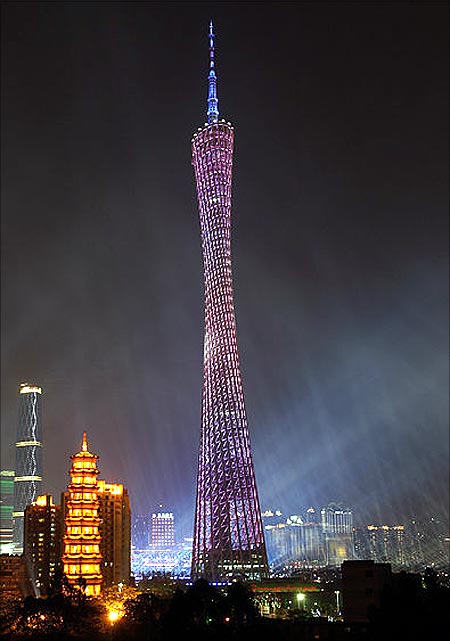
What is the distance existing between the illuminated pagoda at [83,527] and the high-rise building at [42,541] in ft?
92.7

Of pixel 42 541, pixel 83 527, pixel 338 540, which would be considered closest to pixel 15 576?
pixel 42 541

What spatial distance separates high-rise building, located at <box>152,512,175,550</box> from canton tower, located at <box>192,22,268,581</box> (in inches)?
4663

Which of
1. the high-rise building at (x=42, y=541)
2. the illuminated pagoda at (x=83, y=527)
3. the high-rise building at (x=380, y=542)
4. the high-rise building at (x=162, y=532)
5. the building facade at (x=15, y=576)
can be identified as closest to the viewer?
the illuminated pagoda at (x=83, y=527)

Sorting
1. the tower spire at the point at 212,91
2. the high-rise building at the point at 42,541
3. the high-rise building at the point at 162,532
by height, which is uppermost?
the tower spire at the point at 212,91

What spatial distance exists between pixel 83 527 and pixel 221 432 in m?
9.69

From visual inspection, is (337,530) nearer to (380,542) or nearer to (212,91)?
(380,542)

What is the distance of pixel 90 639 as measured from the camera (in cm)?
3152

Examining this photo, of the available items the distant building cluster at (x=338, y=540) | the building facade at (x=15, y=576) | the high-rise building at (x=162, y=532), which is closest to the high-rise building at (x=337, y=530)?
the distant building cluster at (x=338, y=540)

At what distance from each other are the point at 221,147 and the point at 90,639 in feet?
108

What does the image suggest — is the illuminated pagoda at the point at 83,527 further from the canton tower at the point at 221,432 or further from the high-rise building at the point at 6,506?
the high-rise building at the point at 6,506

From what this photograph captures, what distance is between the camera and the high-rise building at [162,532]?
171750 mm

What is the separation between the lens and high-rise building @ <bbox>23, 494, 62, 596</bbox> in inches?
3226

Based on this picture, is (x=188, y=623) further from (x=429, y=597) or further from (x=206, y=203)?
(x=206, y=203)

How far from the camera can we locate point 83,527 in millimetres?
54656
